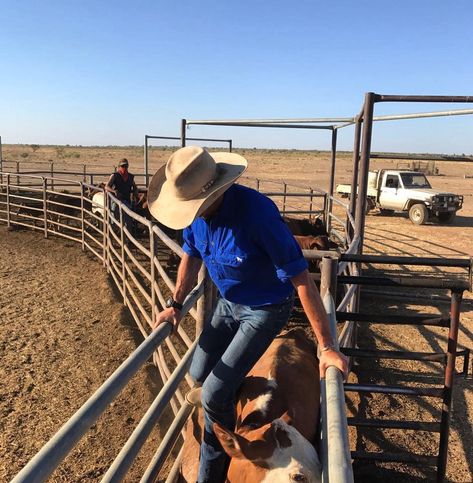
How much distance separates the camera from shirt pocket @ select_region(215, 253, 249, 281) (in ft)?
6.89

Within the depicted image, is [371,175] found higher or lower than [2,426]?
higher

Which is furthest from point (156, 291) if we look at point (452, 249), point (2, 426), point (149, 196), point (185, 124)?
point (452, 249)

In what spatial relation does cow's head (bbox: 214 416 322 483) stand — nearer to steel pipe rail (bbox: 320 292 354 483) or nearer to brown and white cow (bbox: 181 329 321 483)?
brown and white cow (bbox: 181 329 321 483)

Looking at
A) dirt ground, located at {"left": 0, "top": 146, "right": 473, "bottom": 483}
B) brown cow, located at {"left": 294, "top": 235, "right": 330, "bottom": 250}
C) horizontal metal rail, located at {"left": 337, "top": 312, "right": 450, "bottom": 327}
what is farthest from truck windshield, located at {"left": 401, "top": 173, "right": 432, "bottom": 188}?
horizontal metal rail, located at {"left": 337, "top": 312, "right": 450, "bottom": 327}

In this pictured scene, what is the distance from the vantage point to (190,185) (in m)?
2.04

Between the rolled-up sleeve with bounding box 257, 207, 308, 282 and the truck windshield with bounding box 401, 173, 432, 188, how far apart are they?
61.5 feet

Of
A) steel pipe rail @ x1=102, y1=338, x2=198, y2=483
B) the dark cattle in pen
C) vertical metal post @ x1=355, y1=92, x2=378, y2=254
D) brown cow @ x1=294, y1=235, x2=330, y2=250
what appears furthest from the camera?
the dark cattle in pen

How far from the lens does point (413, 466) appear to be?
3.65 meters

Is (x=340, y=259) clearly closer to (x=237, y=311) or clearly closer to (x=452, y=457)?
(x=237, y=311)

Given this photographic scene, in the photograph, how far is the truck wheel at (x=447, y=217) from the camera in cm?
1799

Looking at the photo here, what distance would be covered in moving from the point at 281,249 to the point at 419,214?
17.2m

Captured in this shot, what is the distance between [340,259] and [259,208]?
1170mm

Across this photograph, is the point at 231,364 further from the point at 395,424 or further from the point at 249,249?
the point at 395,424

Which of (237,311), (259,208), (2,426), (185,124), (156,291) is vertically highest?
(185,124)
